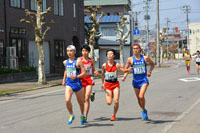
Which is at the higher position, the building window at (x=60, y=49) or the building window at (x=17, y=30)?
the building window at (x=17, y=30)

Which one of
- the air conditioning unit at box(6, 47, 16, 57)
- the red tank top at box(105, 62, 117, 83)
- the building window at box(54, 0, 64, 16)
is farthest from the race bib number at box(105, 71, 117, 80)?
the building window at box(54, 0, 64, 16)

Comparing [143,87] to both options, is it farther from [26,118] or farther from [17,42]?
[17,42]

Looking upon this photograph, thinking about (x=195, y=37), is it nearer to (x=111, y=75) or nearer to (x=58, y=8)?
(x=58, y=8)

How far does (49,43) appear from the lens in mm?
29188

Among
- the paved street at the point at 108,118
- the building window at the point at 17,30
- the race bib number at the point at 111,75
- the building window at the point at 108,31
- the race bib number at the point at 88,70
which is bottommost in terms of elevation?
the paved street at the point at 108,118

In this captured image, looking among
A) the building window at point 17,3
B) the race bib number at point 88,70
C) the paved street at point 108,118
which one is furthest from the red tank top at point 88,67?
the building window at point 17,3

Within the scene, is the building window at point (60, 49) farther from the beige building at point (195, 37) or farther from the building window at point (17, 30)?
the beige building at point (195, 37)

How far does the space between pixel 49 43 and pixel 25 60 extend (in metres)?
3.98

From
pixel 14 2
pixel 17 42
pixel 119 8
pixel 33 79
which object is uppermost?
pixel 119 8

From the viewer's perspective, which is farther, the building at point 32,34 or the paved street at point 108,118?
the building at point 32,34

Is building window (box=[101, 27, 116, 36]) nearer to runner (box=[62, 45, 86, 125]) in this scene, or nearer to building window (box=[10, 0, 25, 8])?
building window (box=[10, 0, 25, 8])

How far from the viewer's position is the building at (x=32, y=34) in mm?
23328

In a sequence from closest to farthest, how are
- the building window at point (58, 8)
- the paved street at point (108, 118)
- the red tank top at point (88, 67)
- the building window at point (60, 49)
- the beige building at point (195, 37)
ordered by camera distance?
the paved street at point (108, 118) < the red tank top at point (88, 67) < the building window at point (58, 8) < the building window at point (60, 49) < the beige building at point (195, 37)

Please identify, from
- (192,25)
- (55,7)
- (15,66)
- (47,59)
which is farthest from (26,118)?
(192,25)
